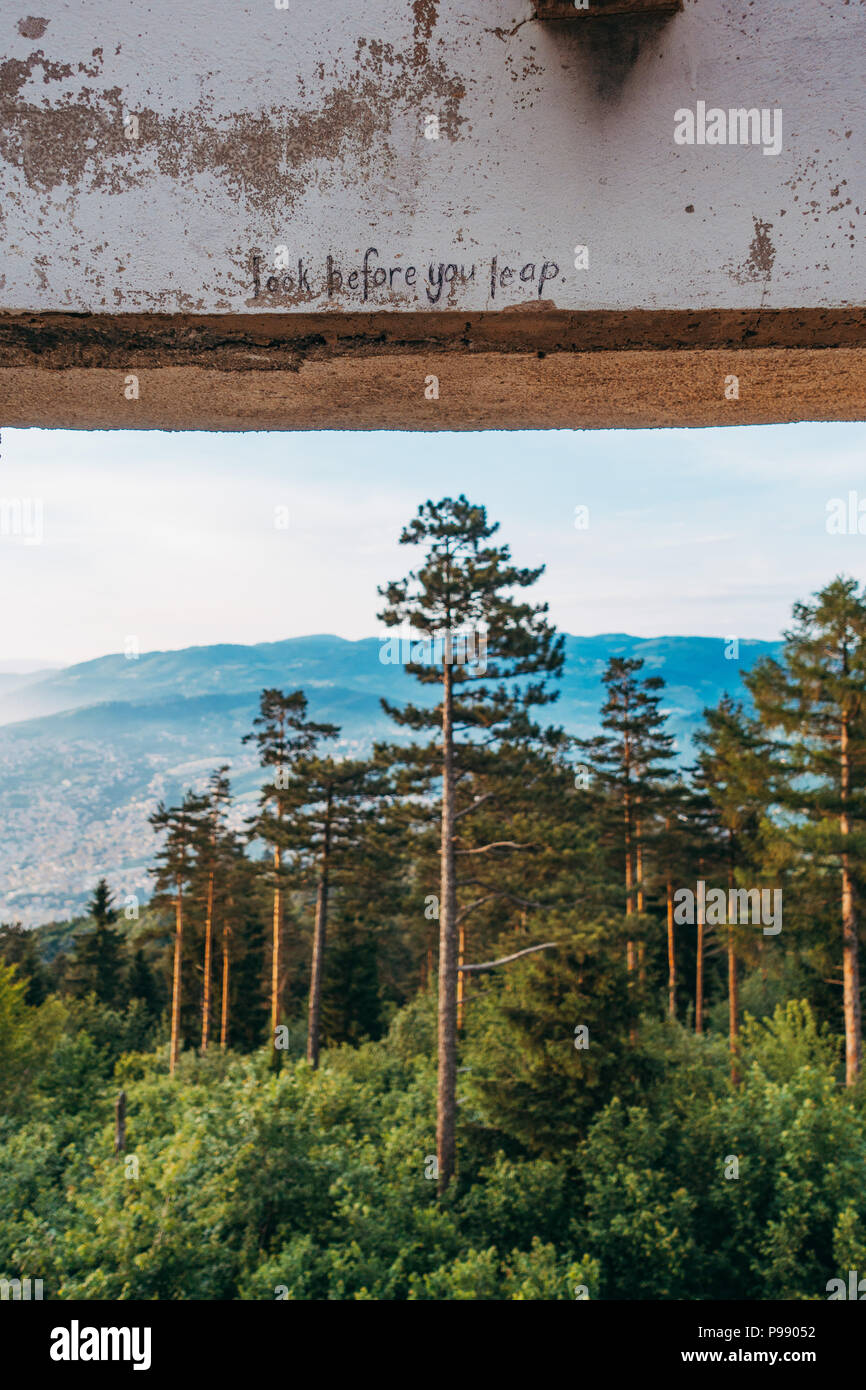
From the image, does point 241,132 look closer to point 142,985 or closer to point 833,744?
point 833,744

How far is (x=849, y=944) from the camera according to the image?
1853cm

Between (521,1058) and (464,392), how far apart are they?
17863mm

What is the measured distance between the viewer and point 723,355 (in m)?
1.59

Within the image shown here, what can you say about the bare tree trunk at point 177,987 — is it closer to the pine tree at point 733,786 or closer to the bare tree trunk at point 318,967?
the bare tree trunk at point 318,967

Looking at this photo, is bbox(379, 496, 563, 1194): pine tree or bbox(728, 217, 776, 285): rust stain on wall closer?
bbox(728, 217, 776, 285): rust stain on wall

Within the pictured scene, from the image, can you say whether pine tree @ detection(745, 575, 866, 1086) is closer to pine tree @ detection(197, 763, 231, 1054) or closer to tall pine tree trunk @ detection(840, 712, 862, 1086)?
tall pine tree trunk @ detection(840, 712, 862, 1086)

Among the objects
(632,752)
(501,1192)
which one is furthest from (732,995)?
(501,1192)

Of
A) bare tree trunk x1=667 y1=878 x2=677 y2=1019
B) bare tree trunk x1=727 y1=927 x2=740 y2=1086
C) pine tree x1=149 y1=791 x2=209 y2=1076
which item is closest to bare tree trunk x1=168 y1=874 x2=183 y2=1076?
pine tree x1=149 y1=791 x2=209 y2=1076

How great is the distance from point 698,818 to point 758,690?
6.87 meters

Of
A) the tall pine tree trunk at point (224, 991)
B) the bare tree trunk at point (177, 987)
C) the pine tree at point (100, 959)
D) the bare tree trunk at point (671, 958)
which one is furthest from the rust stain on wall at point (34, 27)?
the pine tree at point (100, 959)

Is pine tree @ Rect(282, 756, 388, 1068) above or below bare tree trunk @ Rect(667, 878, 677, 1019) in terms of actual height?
above

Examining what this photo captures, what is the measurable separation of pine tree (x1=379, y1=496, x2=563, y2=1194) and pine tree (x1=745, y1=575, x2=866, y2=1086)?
6697mm

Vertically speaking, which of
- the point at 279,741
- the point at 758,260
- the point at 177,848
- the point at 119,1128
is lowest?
the point at 119,1128

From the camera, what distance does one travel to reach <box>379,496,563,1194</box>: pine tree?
53.7 feet
